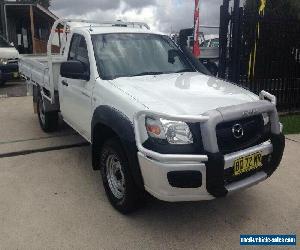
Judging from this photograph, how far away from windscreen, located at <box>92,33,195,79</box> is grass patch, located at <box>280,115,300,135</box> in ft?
10.0

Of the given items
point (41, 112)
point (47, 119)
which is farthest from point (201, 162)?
point (41, 112)

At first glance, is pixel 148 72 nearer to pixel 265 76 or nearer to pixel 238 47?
pixel 238 47

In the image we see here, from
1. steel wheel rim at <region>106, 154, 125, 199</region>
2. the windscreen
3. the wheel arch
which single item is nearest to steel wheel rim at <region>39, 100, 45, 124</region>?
the windscreen

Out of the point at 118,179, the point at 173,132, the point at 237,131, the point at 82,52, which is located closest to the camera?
the point at 173,132

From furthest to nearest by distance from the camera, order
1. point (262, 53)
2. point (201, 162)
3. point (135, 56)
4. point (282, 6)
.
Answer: point (282, 6), point (262, 53), point (135, 56), point (201, 162)

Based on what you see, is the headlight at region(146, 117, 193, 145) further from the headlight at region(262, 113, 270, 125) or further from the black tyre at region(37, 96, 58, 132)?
the black tyre at region(37, 96, 58, 132)

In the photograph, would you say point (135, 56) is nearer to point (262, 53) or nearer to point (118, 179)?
point (118, 179)

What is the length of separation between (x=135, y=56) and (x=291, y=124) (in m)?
4.29

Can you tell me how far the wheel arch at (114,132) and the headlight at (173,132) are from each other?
275mm

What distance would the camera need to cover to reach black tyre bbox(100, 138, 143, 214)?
349cm

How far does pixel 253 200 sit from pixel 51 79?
11.4 ft

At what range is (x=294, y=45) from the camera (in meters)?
8.29

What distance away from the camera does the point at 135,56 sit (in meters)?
4.57

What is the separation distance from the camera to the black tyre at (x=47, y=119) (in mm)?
6621
